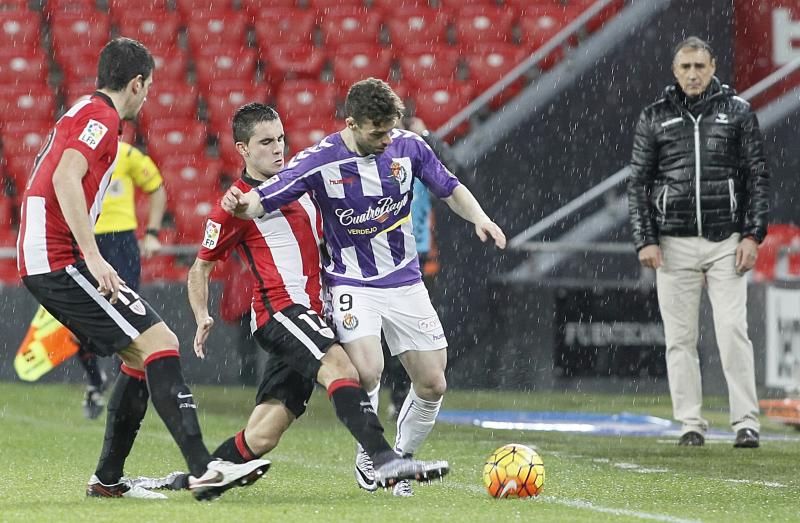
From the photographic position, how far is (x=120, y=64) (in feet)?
17.8

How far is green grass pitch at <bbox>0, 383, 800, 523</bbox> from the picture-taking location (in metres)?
5.07

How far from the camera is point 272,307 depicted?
18.6ft

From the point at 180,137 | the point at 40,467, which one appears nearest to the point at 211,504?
the point at 40,467

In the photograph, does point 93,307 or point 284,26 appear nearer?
point 93,307

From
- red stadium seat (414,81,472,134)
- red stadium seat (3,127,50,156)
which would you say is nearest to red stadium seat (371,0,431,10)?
red stadium seat (414,81,472,134)

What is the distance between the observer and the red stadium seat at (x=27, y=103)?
1456cm

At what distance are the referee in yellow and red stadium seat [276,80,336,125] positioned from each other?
4950 millimetres

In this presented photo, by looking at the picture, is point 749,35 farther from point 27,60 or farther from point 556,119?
point 27,60

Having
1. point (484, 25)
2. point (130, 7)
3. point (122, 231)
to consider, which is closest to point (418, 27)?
point (484, 25)

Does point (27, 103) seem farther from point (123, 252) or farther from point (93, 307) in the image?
point (93, 307)

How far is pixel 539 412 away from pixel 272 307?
447 centimetres

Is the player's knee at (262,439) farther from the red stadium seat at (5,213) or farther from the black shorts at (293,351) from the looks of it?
the red stadium seat at (5,213)

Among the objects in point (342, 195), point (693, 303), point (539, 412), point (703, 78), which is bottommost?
point (539, 412)

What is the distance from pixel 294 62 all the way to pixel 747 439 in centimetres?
829
